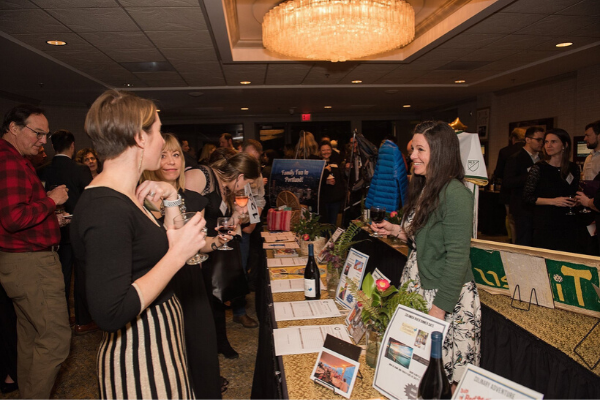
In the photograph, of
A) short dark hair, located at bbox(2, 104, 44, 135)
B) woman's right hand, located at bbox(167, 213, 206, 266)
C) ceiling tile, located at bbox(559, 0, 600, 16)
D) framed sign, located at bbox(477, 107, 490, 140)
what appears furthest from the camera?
framed sign, located at bbox(477, 107, 490, 140)

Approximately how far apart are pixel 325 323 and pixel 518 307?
2.82ft

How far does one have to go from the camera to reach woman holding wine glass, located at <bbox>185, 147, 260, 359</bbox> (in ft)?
7.61

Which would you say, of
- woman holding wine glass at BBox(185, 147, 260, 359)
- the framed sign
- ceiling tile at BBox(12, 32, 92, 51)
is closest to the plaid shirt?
woman holding wine glass at BBox(185, 147, 260, 359)

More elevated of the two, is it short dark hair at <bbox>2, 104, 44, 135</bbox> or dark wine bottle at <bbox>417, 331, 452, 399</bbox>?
short dark hair at <bbox>2, 104, 44, 135</bbox>

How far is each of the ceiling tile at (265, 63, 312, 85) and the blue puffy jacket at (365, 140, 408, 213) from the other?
319 cm

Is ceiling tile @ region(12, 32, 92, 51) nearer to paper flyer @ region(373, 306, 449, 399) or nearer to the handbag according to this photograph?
the handbag

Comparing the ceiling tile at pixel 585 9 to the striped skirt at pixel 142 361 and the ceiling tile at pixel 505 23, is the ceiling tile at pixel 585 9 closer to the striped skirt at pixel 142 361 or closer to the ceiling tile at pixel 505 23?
the ceiling tile at pixel 505 23

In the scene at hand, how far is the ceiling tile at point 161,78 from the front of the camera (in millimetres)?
6242

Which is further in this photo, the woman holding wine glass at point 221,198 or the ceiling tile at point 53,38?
the ceiling tile at point 53,38

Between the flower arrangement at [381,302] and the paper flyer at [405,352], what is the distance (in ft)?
0.17

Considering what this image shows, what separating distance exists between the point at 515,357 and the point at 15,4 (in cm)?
453

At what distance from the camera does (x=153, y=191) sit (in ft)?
4.28

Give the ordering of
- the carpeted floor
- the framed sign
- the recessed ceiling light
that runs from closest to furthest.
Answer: the carpeted floor
the recessed ceiling light
the framed sign

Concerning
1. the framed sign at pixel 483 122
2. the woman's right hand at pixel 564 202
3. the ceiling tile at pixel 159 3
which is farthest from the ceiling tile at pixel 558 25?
the framed sign at pixel 483 122
